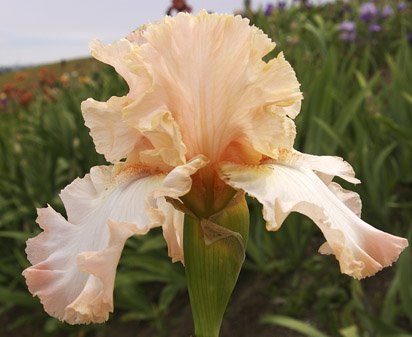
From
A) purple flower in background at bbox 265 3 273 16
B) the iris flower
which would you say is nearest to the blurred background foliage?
the iris flower

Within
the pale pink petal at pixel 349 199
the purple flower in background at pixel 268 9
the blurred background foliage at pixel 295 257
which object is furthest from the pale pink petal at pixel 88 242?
the purple flower in background at pixel 268 9

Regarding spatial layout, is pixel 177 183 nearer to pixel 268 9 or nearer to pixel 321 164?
pixel 321 164

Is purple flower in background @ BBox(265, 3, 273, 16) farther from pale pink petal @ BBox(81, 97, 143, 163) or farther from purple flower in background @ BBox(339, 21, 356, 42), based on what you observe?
pale pink petal @ BBox(81, 97, 143, 163)

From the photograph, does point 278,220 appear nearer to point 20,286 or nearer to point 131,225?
point 131,225

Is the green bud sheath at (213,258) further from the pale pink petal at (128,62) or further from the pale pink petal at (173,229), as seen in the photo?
the pale pink petal at (128,62)

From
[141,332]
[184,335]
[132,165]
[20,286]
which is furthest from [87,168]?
[132,165]

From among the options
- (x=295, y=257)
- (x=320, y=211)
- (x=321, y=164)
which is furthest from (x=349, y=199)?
(x=295, y=257)

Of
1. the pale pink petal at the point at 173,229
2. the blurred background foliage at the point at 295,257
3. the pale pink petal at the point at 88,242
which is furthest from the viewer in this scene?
the blurred background foliage at the point at 295,257
